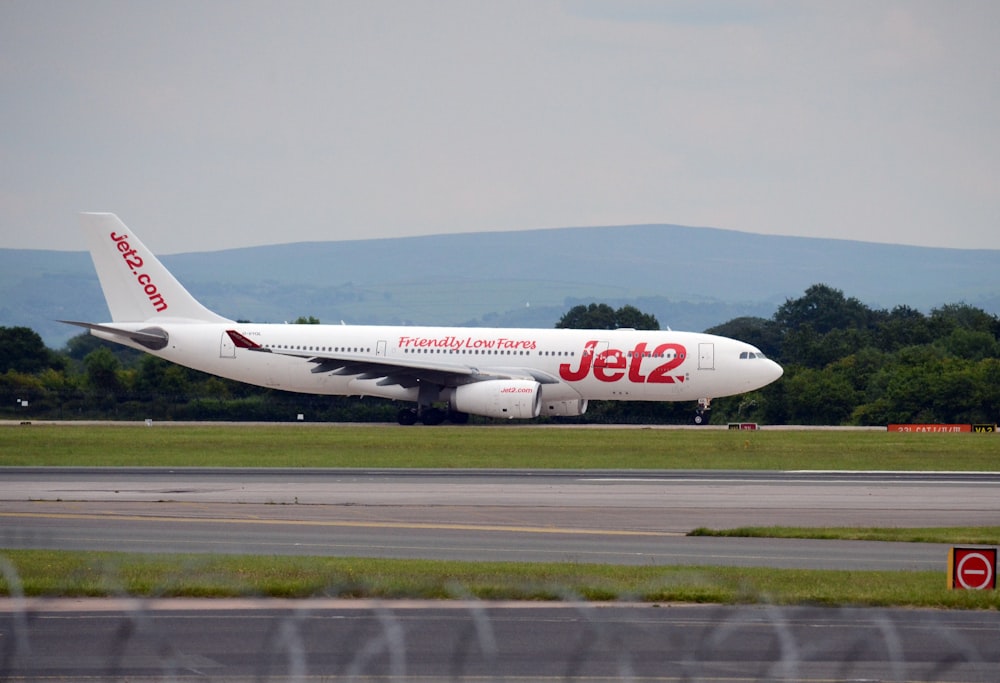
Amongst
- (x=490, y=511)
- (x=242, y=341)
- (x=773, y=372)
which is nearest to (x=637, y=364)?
(x=773, y=372)

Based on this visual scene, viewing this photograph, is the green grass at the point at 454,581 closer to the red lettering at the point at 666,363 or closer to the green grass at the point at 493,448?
the green grass at the point at 493,448

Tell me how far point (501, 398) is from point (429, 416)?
175 inches

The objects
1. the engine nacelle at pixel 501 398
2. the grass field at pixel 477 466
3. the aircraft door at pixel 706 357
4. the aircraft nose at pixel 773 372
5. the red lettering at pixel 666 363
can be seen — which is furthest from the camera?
the aircraft nose at pixel 773 372

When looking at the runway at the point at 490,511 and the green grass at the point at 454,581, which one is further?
the runway at the point at 490,511

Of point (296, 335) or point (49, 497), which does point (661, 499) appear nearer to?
point (49, 497)

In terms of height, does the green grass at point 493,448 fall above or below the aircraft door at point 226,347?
below

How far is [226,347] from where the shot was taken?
5797cm

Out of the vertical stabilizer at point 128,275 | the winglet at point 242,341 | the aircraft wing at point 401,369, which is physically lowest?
the aircraft wing at point 401,369

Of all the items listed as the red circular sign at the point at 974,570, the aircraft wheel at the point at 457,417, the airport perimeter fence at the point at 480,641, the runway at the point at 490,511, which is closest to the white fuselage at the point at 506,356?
the aircraft wheel at the point at 457,417

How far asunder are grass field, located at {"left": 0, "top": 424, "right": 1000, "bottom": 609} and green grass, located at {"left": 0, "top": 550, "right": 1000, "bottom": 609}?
0.08ft

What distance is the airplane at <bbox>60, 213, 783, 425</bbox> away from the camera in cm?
5453

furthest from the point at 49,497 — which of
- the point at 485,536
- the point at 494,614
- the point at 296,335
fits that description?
the point at 296,335

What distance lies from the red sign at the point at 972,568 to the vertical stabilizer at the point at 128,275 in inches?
1832

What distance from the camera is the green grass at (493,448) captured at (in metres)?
37.5
